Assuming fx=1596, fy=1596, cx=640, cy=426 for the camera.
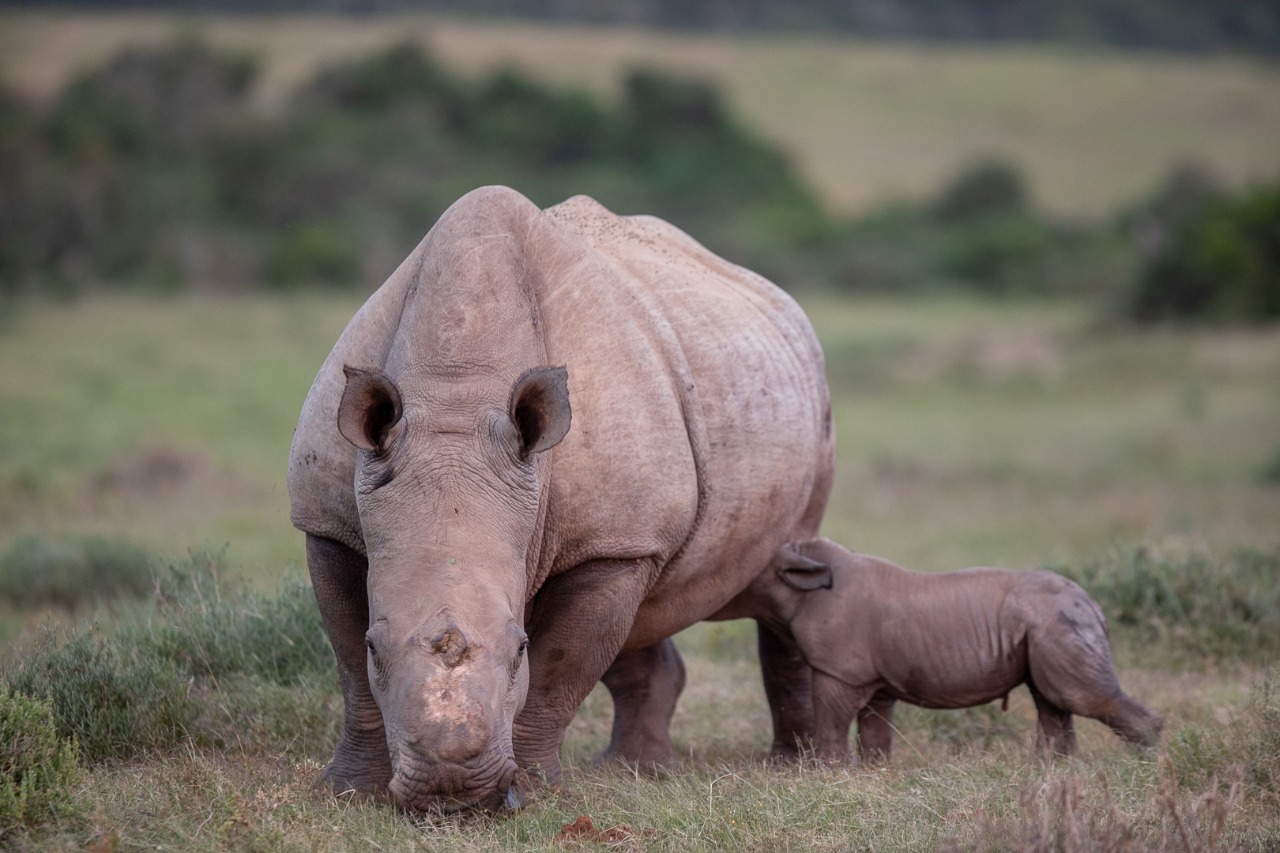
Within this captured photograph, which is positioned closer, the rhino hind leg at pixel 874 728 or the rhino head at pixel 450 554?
the rhino head at pixel 450 554

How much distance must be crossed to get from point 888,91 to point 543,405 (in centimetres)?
6095

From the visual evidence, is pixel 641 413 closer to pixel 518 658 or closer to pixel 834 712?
pixel 518 658

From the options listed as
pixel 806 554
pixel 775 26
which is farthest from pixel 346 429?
pixel 775 26

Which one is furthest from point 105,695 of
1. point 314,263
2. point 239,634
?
point 314,263

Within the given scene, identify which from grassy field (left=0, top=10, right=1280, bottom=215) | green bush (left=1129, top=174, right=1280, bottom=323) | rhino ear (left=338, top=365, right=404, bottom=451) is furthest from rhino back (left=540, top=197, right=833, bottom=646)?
grassy field (left=0, top=10, right=1280, bottom=215)

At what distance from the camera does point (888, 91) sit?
2500 inches

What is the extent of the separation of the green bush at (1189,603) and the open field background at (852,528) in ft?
0.21

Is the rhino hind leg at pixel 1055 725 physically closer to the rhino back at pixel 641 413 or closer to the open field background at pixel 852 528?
the open field background at pixel 852 528

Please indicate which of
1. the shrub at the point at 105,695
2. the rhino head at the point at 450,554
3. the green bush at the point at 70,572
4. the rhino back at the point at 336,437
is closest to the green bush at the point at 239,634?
the shrub at the point at 105,695

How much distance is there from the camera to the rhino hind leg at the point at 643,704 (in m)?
6.64

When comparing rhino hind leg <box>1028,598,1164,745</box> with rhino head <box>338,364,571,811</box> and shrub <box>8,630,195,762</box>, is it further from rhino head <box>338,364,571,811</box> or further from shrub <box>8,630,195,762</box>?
shrub <box>8,630,195,762</box>

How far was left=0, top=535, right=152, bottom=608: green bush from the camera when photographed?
32.1 feet

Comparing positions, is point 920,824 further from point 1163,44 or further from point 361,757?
point 1163,44

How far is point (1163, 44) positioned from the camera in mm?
89125
